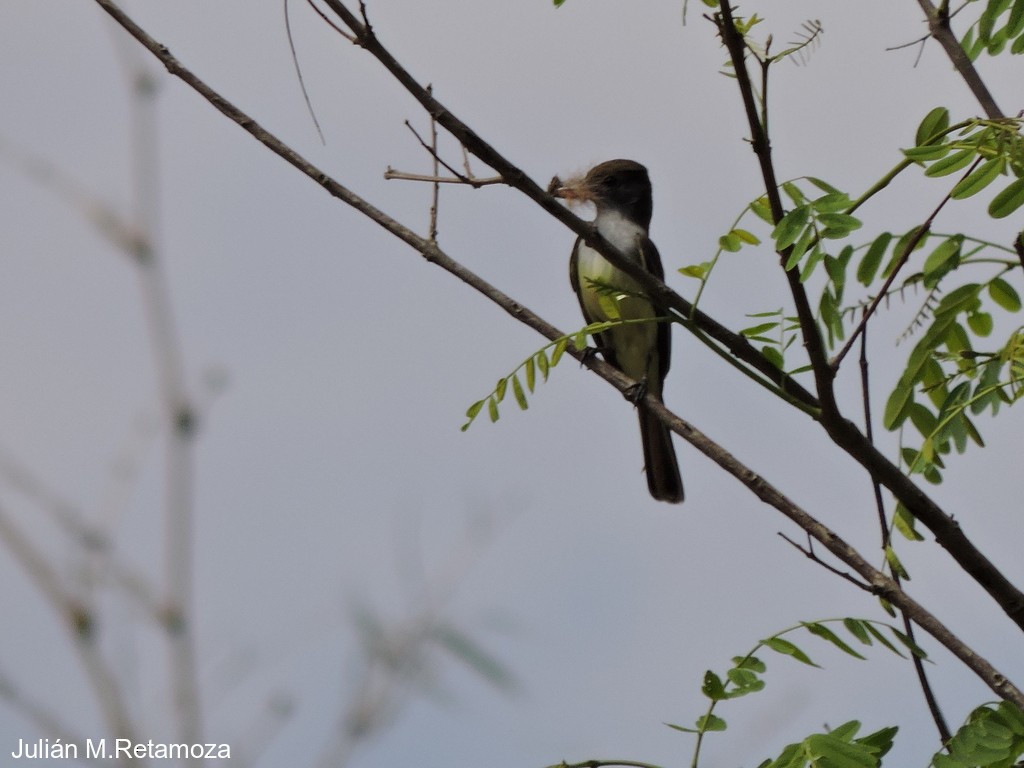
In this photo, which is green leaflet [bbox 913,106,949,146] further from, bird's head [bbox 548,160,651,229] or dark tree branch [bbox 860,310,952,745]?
bird's head [bbox 548,160,651,229]

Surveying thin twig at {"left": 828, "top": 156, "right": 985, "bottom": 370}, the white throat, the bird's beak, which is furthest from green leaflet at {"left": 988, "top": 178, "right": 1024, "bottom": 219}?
the white throat

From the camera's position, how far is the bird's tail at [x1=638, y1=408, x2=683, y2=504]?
7.63 m

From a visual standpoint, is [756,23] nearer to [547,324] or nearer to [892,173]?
[892,173]

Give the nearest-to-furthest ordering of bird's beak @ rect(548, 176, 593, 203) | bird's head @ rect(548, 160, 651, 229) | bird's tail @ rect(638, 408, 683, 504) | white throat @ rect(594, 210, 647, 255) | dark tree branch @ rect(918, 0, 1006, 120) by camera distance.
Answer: dark tree branch @ rect(918, 0, 1006, 120)
bird's beak @ rect(548, 176, 593, 203)
white throat @ rect(594, 210, 647, 255)
bird's head @ rect(548, 160, 651, 229)
bird's tail @ rect(638, 408, 683, 504)

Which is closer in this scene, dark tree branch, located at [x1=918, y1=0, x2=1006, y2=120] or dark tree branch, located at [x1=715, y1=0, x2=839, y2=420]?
dark tree branch, located at [x1=715, y1=0, x2=839, y2=420]

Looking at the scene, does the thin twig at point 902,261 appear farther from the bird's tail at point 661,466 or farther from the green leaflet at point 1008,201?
the bird's tail at point 661,466

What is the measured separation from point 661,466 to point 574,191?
3.14m

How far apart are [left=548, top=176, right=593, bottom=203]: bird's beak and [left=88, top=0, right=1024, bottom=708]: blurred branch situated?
92 cm

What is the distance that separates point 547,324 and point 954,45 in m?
1.30

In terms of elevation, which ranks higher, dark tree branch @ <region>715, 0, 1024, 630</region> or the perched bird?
the perched bird

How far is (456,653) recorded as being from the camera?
177cm

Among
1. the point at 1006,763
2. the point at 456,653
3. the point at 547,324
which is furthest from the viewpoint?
the point at 547,324

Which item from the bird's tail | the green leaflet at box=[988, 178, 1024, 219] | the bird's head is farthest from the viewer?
the bird's tail

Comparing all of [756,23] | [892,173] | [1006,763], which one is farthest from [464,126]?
[1006,763]
